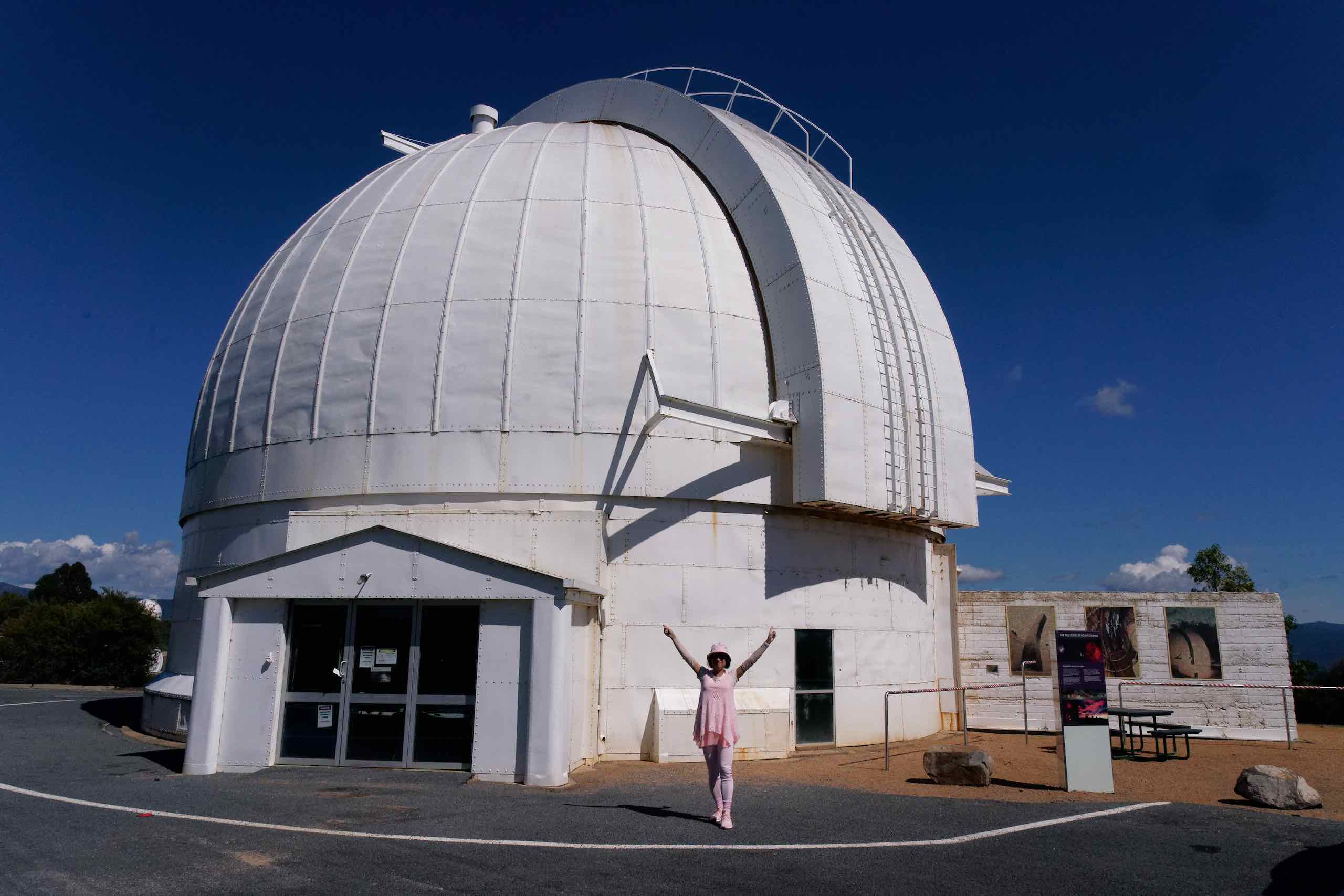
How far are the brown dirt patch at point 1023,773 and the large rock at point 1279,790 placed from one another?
12 centimetres

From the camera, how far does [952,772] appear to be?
37.3 feet

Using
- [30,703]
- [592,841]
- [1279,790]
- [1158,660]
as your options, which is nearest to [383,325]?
[592,841]

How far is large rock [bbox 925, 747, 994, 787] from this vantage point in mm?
11195

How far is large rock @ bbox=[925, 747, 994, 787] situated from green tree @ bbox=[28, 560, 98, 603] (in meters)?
64.1

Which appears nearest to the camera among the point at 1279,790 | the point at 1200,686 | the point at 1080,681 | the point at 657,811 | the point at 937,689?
the point at 657,811

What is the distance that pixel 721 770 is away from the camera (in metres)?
8.48

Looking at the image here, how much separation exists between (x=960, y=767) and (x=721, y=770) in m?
4.50

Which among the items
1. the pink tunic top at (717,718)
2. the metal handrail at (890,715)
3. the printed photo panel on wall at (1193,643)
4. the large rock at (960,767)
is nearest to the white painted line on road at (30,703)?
the metal handrail at (890,715)

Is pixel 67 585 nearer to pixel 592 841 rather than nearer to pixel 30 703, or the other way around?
pixel 30 703

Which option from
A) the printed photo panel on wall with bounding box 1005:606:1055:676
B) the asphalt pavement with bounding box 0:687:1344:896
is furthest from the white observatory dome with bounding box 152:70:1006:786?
the printed photo panel on wall with bounding box 1005:606:1055:676

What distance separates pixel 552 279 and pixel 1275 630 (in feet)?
57.5

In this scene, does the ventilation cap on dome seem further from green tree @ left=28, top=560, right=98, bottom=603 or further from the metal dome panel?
green tree @ left=28, top=560, right=98, bottom=603

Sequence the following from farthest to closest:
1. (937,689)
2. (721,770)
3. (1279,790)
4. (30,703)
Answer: (30,703)
(937,689)
(1279,790)
(721,770)

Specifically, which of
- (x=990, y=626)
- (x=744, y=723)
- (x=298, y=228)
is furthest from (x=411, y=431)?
(x=990, y=626)
